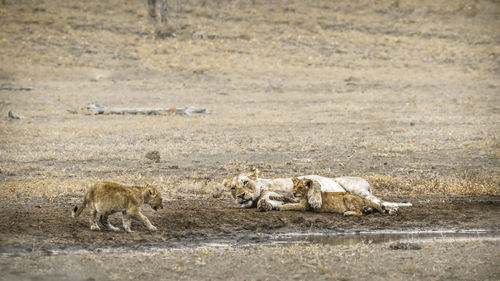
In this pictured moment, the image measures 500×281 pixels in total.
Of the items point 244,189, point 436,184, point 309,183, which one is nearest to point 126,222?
point 244,189

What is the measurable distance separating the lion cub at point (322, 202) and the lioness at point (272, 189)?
0.19 m

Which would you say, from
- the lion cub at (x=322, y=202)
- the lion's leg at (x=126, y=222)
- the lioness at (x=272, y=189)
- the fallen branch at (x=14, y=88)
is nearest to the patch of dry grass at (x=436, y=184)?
Answer: the lioness at (x=272, y=189)

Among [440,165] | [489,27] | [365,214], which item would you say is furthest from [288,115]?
[489,27]

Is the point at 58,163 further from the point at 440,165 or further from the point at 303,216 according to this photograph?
the point at 440,165

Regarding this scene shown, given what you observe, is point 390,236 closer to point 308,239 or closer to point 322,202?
point 308,239

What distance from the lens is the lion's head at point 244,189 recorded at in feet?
31.7

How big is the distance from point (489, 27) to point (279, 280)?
38.1m

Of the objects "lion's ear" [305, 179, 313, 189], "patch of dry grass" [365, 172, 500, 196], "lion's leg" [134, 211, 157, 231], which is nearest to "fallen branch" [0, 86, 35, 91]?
"patch of dry grass" [365, 172, 500, 196]

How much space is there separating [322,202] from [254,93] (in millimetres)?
18714

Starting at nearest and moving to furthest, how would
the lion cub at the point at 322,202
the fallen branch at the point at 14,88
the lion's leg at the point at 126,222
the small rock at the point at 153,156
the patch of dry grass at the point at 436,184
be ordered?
the lion's leg at the point at 126,222 → the lion cub at the point at 322,202 → the patch of dry grass at the point at 436,184 → the small rock at the point at 153,156 → the fallen branch at the point at 14,88

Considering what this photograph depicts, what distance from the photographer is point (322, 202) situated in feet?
31.6

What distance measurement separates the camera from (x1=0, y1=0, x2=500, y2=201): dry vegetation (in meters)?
13.9

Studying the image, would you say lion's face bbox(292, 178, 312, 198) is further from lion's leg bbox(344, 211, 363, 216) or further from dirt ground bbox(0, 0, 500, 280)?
lion's leg bbox(344, 211, 363, 216)

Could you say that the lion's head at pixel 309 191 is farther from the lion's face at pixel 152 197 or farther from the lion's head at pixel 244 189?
the lion's face at pixel 152 197
